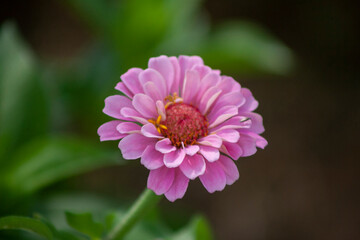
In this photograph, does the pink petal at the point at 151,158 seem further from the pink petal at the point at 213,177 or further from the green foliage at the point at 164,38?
the green foliage at the point at 164,38

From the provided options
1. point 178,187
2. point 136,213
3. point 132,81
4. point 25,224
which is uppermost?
point 132,81

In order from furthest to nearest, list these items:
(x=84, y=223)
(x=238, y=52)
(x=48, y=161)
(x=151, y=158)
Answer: (x=238, y=52) → (x=48, y=161) → (x=84, y=223) → (x=151, y=158)

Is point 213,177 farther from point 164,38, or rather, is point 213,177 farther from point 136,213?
point 164,38

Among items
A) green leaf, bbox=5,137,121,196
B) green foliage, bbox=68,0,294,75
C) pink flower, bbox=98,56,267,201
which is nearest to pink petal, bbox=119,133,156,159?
pink flower, bbox=98,56,267,201

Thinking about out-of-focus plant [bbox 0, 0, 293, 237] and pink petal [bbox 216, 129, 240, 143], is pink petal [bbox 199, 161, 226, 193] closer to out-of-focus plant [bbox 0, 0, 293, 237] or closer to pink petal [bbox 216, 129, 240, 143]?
pink petal [bbox 216, 129, 240, 143]

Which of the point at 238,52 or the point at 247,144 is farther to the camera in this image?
the point at 238,52

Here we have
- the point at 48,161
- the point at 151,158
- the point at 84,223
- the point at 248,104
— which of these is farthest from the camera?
the point at 48,161

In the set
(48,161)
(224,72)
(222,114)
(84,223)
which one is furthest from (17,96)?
(224,72)
